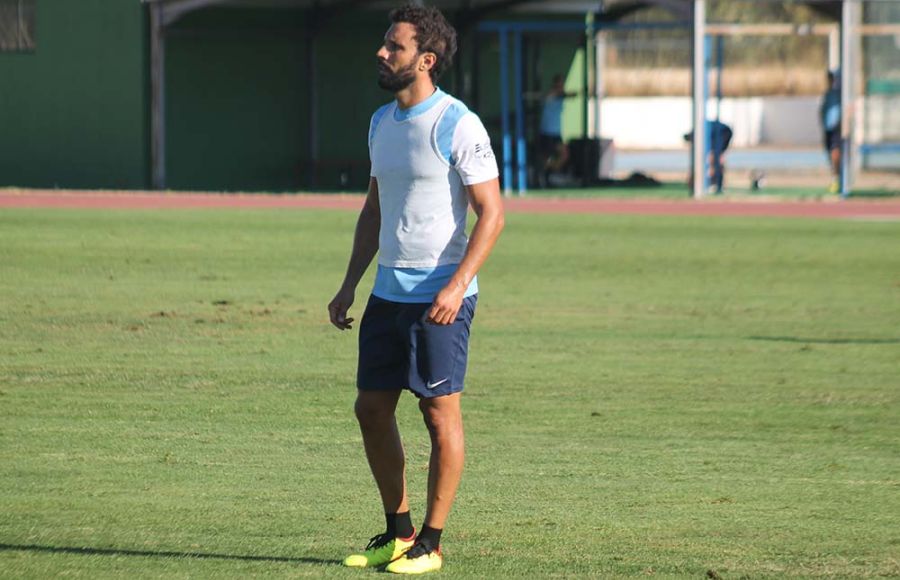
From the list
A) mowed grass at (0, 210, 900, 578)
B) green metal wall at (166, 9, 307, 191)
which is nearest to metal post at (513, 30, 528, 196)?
green metal wall at (166, 9, 307, 191)

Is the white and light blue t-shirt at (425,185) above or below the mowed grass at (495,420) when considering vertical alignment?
above

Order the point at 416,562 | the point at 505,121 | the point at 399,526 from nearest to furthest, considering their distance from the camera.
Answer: the point at 416,562 < the point at 399,526 < the point at 505,121

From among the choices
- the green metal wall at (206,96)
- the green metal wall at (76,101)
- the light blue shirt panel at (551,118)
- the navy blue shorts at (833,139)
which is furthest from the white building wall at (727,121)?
→ the green metal wall at (76,101)

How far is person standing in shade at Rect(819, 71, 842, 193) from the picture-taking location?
30031mm

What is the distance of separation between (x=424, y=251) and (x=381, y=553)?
110 cm

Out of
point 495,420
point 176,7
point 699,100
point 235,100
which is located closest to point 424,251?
point 495,420

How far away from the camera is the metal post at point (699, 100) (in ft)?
95.1

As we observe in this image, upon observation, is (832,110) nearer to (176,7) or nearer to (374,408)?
(176,7)

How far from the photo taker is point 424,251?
6.04m

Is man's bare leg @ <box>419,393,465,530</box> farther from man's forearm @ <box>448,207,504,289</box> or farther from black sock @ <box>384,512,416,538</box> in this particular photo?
man's forearm @ <box>448,207,504,289</box>

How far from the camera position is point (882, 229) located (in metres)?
23.5

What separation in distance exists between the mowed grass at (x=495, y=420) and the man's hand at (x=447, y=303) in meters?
0.93

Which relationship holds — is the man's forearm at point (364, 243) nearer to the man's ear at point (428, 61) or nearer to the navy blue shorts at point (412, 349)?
the navy blue shorts at point (412, 349)

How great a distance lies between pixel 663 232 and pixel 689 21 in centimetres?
823
